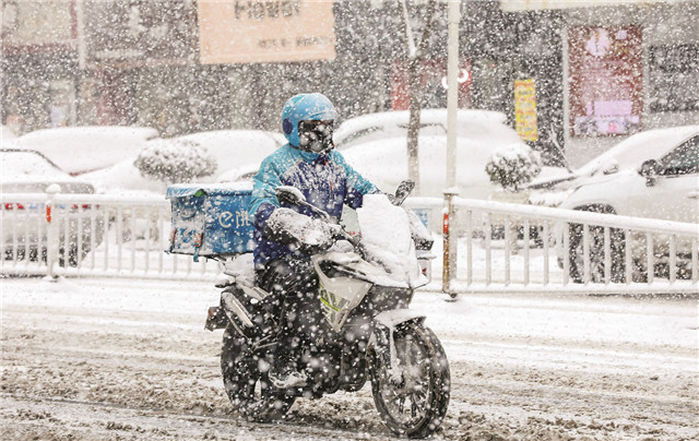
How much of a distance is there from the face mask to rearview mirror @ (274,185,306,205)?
1.82 ft

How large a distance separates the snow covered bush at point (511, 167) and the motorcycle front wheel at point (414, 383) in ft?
38.8

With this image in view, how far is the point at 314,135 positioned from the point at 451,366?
9.07ft

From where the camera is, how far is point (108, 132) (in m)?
22.8

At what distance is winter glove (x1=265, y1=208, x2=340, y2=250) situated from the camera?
17.2ft

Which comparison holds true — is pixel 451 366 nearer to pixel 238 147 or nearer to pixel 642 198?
pixel 642 198

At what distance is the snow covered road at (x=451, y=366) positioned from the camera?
5.86 meters

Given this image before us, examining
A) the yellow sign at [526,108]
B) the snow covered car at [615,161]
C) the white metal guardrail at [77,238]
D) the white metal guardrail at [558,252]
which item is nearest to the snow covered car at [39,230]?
the white metal guardrail at [77,238]

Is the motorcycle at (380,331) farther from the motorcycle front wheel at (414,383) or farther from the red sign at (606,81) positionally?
the red sign at (606,81)

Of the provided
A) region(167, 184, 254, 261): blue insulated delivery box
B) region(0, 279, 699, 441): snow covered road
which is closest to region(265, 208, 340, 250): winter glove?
region(167, 184, 254, 261): blue insulated delivery box

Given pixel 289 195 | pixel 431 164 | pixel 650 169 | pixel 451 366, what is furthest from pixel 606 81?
pixel 289 195

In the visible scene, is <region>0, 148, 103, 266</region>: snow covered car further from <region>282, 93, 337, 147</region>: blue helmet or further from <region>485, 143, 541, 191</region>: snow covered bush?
<region>282, 93, 337, 147</region>: blue helmet

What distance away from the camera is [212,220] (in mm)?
6289

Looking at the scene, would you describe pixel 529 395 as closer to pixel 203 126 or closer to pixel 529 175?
pixel 529 175

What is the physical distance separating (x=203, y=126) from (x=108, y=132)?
5959 millimetres
